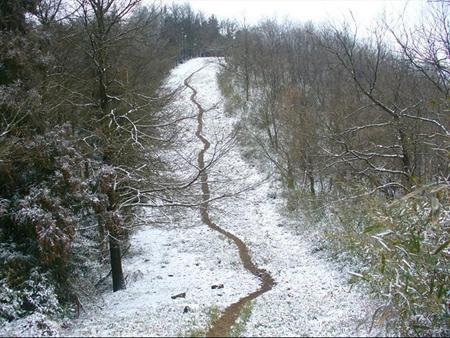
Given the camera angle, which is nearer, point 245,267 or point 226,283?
point 226,283

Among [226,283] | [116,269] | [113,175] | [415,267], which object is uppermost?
[113,175]

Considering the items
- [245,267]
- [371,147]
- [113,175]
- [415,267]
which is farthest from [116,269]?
[371,147]

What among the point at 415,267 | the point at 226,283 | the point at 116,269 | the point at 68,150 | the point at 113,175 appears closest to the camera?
the point at 415,267

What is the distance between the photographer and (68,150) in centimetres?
901

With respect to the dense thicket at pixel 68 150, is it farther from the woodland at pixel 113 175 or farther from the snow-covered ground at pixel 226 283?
the snow-covered ground at pixel 226 283

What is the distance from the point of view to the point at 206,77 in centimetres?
5141

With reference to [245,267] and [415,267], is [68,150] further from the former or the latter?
[415,267]

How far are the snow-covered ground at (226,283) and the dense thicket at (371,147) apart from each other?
3.31 feet

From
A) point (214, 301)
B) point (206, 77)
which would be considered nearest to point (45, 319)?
point (214, 301)

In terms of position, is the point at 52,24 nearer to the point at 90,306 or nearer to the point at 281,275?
the point at 90,306

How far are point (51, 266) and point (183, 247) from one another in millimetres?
7037

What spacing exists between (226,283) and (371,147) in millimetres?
6921

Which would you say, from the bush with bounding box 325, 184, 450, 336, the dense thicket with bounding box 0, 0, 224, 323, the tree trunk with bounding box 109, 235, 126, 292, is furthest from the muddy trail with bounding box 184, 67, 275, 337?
the bush with bounding box 325, 184, 450, 336

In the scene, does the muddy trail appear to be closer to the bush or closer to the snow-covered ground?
the snow-covered ground
